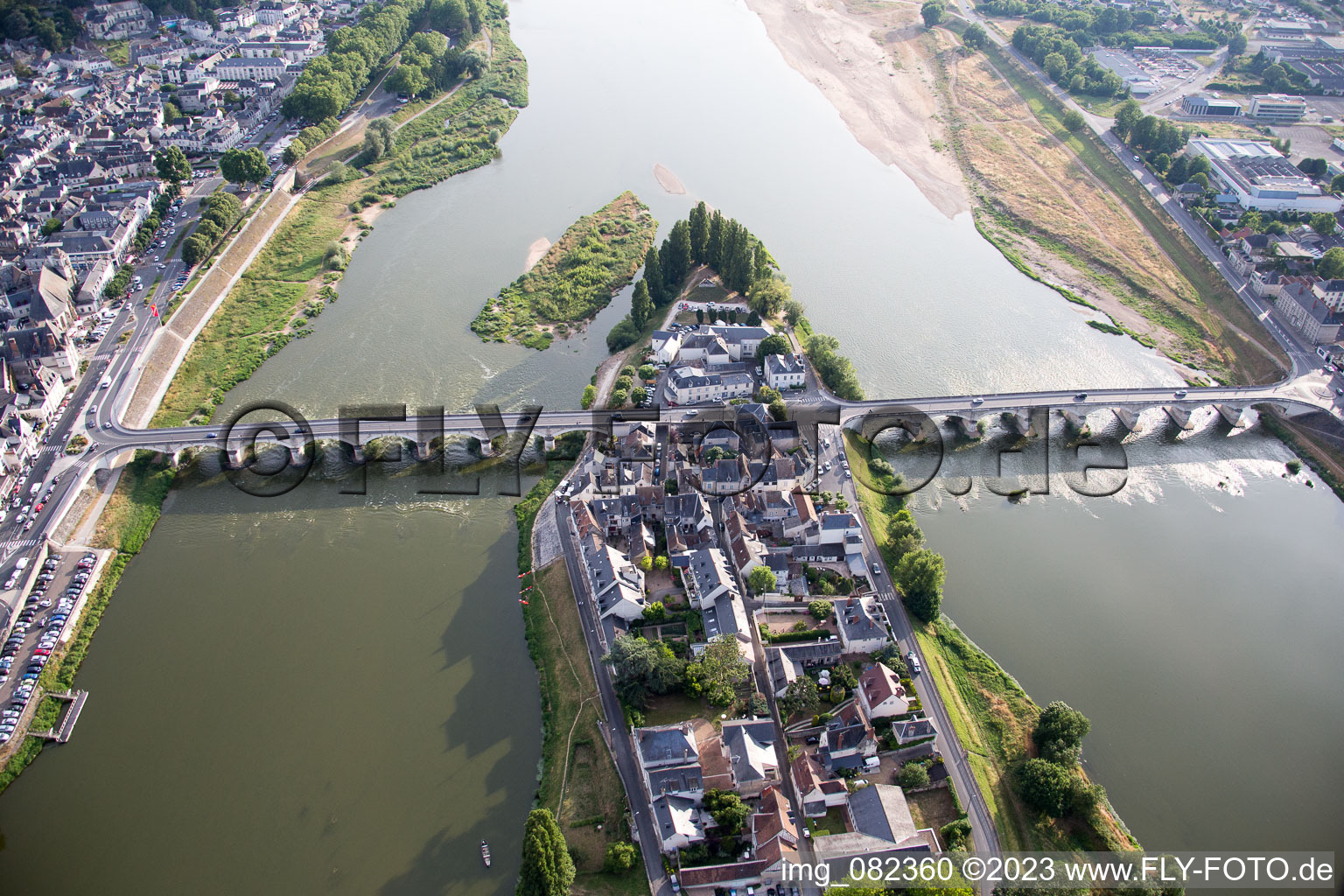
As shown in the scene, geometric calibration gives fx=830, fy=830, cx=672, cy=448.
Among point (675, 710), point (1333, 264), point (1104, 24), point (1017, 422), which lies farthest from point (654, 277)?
point (1104, 24)

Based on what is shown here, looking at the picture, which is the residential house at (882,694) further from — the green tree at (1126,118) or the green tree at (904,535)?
the green tree at (1126,118)

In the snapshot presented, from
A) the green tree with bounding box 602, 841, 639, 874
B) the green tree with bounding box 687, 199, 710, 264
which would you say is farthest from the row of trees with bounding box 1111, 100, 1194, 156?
the green tree with bounding box 602, 841, 639, 874

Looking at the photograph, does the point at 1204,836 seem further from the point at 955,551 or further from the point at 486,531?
the point at 486,531

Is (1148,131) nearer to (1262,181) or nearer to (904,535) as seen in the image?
(1262,181)

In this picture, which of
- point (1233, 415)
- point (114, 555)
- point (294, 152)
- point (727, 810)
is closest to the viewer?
point (727, 810)

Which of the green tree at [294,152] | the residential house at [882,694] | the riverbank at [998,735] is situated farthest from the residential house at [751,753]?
the green tree at [294,152]
